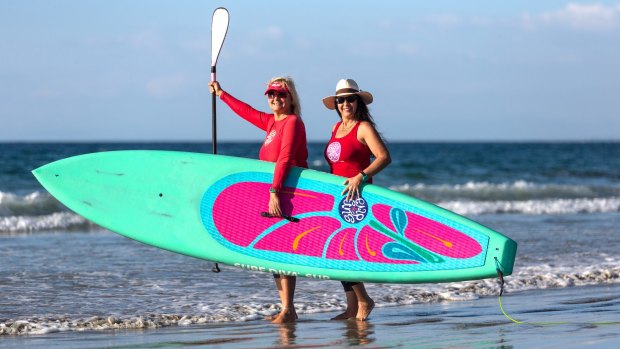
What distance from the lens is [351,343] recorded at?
16.1 feet

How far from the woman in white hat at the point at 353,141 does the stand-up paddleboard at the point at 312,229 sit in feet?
0.40

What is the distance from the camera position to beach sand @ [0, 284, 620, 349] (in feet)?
16.0

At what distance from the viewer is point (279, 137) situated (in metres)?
5.60

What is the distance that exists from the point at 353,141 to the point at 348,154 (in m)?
0.11

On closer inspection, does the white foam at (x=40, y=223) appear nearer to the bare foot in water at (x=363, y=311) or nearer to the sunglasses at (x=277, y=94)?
the bare foot in water at (x=363, y=311)

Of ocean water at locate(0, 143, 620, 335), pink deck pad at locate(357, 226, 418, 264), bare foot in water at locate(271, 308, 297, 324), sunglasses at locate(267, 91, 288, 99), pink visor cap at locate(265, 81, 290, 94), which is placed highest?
pink visor cap at locate(265, 81, 290, 94)

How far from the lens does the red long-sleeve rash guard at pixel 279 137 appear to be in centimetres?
548

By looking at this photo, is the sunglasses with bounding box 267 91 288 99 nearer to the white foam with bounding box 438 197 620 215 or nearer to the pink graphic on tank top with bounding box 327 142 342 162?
the pink graphic on tank top with bounding box 327 142 342 162

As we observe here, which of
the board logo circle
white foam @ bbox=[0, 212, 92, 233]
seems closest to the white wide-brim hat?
the board logo circle

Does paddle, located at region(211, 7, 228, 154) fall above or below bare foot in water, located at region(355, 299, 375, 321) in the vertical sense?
above

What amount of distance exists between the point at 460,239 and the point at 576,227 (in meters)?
7.99

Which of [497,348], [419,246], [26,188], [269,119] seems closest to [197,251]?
[269,119]

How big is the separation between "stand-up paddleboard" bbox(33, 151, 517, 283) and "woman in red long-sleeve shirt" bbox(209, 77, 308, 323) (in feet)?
0.32

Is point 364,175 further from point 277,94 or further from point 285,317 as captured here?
point 285,317
